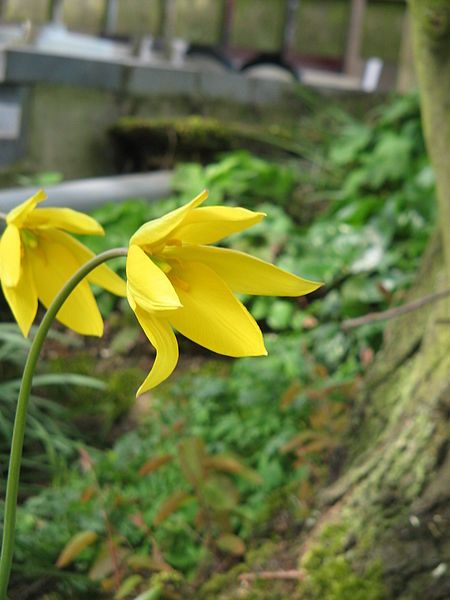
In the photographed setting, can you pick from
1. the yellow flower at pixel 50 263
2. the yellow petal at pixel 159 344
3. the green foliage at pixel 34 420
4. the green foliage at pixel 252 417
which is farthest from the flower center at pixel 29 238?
the green foliage at pixel 34 420

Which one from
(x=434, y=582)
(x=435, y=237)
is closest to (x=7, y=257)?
(x=434, y=582)

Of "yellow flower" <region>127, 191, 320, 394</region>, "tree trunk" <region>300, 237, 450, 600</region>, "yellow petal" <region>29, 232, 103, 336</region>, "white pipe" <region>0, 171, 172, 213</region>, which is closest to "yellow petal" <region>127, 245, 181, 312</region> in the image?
"yellow flower" <region>127, 191, 320, 394</region>

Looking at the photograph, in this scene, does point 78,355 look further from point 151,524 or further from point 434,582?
point 434,582

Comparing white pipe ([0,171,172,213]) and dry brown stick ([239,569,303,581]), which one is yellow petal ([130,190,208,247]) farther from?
white pipe ([0,171,172,213])

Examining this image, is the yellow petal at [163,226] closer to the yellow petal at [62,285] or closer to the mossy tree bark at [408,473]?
the yellow petal at [62,285]

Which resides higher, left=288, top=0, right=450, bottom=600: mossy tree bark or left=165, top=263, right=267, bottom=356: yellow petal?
left=165, top=263, right=267, bottom=356: yellow petal

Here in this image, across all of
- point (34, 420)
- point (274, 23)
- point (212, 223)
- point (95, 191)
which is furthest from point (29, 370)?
point (274, 23)

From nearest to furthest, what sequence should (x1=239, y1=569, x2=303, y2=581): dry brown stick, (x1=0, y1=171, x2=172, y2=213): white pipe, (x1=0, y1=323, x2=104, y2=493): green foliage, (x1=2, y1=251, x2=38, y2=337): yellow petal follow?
(x1=2, y1=251, x2=38, y2=337): yellow petal
(x1=239, y1=569, x2=303, y2=581): dry brown stick
(x1=0, y1=323, x2=104, y2=493): green foliage
(x1=0, y1=171, x2=172, y2=213): white pipe
